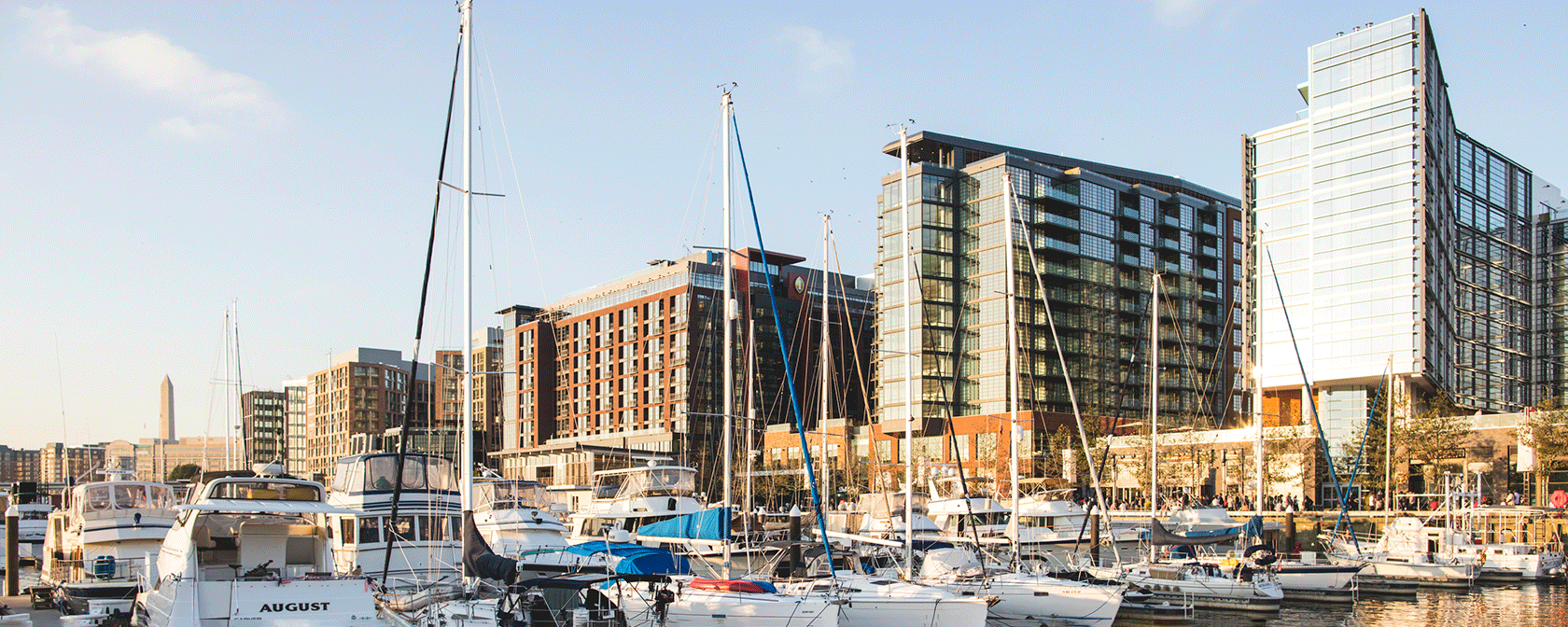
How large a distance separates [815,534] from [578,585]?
32.8m

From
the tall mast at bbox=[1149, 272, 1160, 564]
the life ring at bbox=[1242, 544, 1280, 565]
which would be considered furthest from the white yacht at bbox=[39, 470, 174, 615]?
the life ring at bbox=[1242, 544, 1280, 565]

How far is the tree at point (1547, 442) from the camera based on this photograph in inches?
2606

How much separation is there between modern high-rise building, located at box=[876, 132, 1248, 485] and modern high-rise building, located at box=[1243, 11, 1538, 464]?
12843 millimetres

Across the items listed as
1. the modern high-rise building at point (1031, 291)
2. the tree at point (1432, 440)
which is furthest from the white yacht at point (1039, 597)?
the modern high-rise building at point (1031, 291)

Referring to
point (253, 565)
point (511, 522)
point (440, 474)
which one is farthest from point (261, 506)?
point (511, 522)

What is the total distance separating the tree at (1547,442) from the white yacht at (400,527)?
63.2 m

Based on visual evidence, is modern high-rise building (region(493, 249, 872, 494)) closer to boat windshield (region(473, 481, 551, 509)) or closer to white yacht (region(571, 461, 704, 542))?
white yacht (region(571, 461, 704, 542))

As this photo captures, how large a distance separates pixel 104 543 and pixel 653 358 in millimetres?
114124

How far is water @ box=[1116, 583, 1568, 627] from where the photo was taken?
3603 cm

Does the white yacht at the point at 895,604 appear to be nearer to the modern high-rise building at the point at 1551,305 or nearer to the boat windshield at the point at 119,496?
the boat windshield at the point at 119,496

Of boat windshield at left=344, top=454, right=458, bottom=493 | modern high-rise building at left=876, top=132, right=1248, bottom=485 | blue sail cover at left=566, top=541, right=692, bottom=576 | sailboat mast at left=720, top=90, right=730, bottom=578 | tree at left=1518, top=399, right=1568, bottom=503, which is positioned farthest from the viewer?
modern high-rise building at left=876, top=132, right=1248, bottom=485

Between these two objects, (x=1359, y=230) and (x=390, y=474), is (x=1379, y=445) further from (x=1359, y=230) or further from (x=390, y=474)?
(x=390, y=474)

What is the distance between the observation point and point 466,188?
27547 mm

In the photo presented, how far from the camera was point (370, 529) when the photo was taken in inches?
1145
